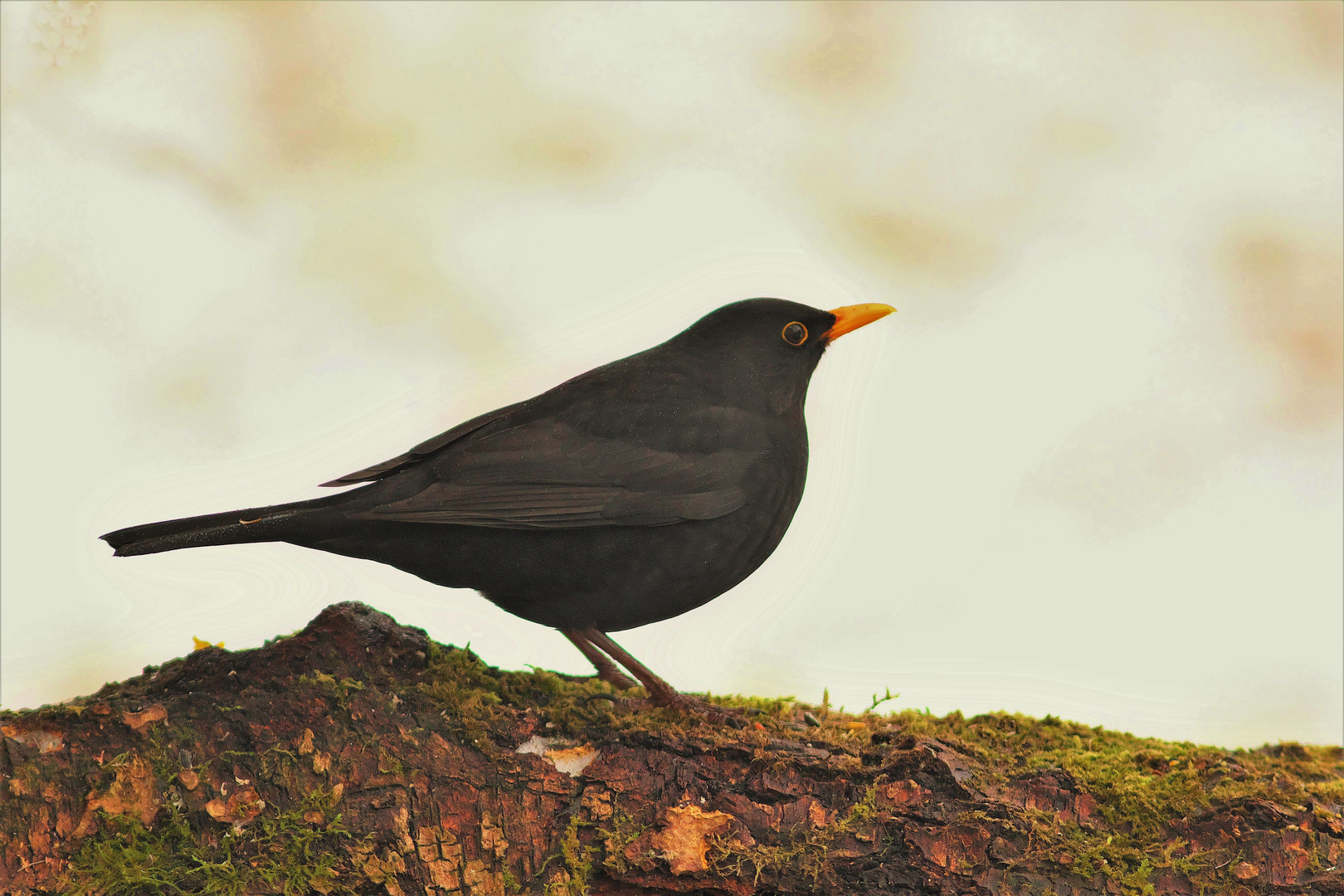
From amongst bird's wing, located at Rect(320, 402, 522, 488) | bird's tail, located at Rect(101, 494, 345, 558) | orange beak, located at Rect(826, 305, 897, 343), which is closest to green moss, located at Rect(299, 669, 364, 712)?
bird's tail, located at Rect(101, 494, 345, 558)

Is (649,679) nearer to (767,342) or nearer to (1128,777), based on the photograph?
(767,342)

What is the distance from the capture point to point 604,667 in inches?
156

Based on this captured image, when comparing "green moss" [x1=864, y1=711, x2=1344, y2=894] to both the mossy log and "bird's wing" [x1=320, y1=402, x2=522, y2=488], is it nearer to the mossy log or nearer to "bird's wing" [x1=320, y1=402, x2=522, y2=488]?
the mossy log

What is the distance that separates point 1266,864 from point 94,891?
3.15 metres

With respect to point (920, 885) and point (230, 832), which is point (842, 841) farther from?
point (230, 832)

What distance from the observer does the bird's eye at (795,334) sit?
387cm

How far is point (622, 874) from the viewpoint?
2.84 metres

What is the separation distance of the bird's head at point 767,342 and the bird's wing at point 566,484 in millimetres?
371

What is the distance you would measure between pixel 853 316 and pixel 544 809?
2113mm

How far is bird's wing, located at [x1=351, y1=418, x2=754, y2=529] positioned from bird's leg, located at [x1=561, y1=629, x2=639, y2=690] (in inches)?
25.3

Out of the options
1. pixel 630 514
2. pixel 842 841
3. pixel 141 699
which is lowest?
pixel 842 841

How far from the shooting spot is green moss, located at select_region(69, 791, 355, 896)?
106 inches

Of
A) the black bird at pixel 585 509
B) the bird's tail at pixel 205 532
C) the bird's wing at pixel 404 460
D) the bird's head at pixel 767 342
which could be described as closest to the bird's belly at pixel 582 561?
the black bird at pixel 585 509

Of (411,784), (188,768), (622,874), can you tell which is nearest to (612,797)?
(622,874)
